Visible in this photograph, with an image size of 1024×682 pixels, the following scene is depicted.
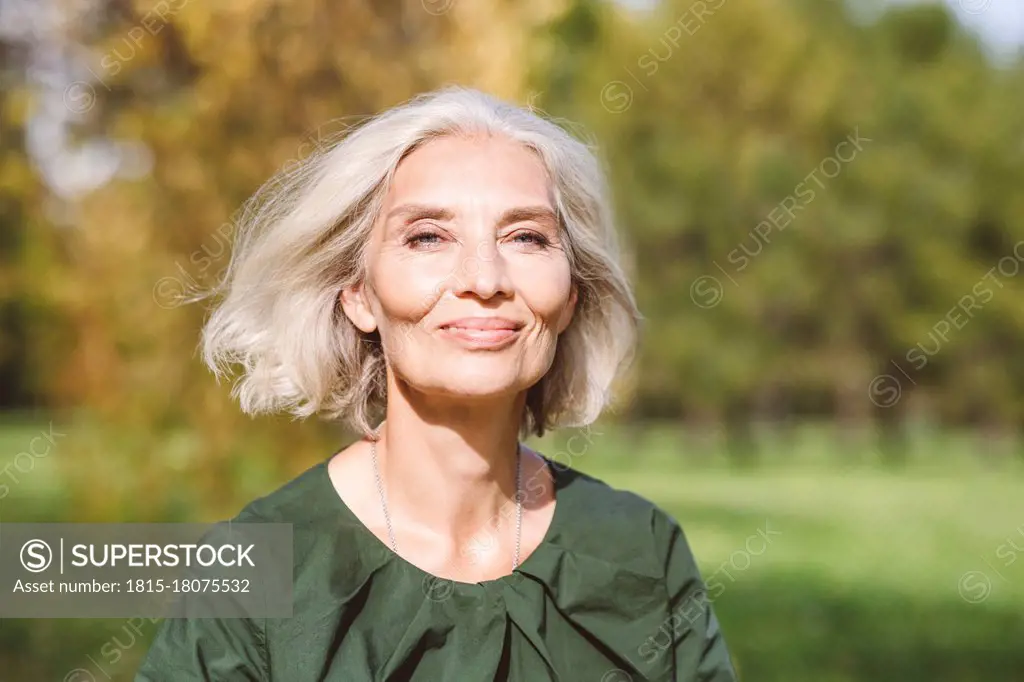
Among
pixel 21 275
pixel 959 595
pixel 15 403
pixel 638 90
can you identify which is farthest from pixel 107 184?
pixel 15 403

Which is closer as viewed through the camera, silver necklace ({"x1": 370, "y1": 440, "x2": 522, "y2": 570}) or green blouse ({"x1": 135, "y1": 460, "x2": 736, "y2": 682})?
green blouse ({"x1": 135, "y1": 460, "x2": 736, "y2": 682})

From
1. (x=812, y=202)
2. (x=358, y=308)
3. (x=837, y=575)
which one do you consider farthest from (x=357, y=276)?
(x=812, y=202)

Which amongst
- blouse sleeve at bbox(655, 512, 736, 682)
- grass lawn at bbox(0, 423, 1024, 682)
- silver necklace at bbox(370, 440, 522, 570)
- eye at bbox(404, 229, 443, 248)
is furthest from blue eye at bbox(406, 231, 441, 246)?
grass lawn at bbox(0, 423, 1024, 682)

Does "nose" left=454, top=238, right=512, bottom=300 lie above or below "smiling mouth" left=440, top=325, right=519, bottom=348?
above

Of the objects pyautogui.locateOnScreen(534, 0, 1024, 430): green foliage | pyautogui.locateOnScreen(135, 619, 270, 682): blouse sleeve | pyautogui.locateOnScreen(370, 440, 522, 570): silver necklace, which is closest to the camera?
pyautogui.locateOnScreen(135, 619, 270, 682): blouse sleeve

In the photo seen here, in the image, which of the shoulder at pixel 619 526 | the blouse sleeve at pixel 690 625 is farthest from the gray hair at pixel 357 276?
the blouse sleeve at pixel 690 625

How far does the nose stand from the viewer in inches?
83.2

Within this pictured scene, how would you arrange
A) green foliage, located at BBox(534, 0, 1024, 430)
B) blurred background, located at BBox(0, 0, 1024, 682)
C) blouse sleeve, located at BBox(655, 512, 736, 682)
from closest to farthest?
blouse sleeve, located at BBox(655, 512, 736, 682) → blurred background, located at BBox(0, 0, 1024, 682) → green foliage, located at BBox(534, 0, 1024, 430)

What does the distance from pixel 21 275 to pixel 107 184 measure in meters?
2.56

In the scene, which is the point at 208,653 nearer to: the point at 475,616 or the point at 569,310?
the point at 475,616

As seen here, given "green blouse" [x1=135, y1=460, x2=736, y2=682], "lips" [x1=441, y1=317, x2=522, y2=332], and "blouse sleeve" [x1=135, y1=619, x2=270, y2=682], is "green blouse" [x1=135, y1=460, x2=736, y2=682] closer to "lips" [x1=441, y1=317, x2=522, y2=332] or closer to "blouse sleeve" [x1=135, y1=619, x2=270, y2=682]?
"blouse sleeve" [x1=135, y1=619, x2=270, y2=682]

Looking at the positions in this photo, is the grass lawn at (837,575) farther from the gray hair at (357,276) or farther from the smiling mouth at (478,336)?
the smiling mouth at (478,336)

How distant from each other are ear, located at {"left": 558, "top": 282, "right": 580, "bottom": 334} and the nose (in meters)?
0.21

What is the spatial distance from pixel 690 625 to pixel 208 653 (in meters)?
0.98
